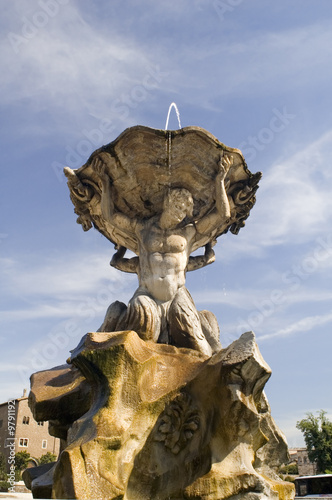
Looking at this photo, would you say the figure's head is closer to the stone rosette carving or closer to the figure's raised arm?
the figure's raised arm

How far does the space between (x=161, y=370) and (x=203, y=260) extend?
9.47 ft

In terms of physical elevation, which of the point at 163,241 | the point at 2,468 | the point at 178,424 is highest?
the point at 163,241

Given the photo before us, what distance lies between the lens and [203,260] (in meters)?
7.84

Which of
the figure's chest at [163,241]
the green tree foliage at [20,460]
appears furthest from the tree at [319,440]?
the figure's chest at [163,241]

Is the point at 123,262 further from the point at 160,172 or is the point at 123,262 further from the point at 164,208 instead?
the point at 160,172

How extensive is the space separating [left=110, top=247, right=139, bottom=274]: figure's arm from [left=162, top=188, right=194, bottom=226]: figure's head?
0.99m

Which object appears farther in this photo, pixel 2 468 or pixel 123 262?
pixel 2 468

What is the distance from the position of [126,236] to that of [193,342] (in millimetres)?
2198

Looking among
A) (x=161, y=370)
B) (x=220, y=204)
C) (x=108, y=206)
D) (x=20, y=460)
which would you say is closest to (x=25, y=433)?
(x=20, y=460)

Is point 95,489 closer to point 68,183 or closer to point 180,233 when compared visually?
point 180,233

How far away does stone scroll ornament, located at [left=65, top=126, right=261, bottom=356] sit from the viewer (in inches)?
246

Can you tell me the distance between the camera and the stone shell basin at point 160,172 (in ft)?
22.2

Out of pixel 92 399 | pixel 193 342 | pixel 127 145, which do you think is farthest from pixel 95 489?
pixel 127 145

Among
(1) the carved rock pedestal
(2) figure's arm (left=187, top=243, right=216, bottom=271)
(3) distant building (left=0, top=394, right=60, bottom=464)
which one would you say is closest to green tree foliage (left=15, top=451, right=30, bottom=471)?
(3) distant building (left=0, top=394, right=60, bottom=464)
